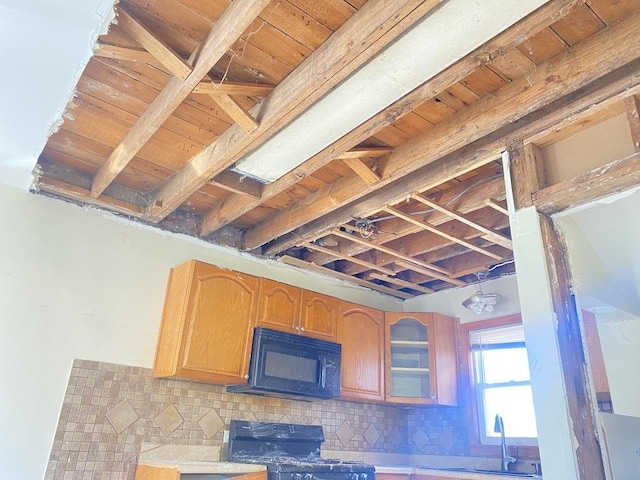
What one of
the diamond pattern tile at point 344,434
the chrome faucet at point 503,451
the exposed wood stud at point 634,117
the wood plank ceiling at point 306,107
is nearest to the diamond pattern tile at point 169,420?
the wood plank ceiling at point 306,107

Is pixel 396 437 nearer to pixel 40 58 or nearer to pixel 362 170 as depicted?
pixel 362 170

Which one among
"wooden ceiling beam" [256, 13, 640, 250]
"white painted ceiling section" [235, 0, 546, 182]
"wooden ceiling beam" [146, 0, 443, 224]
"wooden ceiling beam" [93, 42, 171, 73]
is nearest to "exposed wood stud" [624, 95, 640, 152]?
"wooden ceiling beam" [256, 13, 640, 250]

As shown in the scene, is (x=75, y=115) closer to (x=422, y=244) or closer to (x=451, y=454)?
(x=422, y=244)

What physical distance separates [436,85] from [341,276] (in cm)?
246

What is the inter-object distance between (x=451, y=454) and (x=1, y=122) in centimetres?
377

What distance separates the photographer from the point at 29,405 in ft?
8.48

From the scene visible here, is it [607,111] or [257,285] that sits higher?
[607,111]

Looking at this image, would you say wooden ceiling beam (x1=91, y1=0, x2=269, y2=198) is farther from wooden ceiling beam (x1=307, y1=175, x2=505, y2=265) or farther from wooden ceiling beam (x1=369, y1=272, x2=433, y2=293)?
wooden ceiling beam (x1=369, y1=272, x2=433, y2=293)

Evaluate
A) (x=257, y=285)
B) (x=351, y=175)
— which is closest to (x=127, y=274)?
(x=257, y=285)

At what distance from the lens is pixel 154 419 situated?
116 inches

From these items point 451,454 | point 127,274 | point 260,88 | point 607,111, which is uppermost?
point 260,88

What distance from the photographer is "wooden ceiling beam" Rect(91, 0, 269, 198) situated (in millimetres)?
1660

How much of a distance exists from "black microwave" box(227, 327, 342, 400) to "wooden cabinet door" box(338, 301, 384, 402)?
0.19 metres

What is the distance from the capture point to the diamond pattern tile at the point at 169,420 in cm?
296
